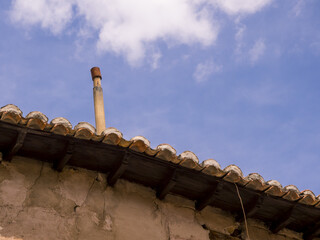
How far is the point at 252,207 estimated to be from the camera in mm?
6121

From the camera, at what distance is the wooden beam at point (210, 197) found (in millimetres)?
5829

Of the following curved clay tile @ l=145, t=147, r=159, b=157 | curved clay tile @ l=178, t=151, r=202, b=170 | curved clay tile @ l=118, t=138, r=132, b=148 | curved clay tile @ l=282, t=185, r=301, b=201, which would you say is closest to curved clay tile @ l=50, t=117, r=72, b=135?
curved clay tile @ l=118, t=138, r=132, b=148

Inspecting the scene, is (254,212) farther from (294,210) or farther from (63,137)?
(63,137)

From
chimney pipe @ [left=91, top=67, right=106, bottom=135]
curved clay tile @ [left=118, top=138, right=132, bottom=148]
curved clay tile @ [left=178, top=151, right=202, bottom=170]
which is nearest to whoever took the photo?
curved clay tile @ [left=118, top=138, right=132, bottom=148]

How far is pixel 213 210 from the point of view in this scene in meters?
6.29

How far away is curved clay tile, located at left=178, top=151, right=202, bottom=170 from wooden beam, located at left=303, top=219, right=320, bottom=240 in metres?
1.84

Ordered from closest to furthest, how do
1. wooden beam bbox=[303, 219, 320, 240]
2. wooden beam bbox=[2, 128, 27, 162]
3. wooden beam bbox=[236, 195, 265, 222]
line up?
wooden beam bbox=[2, 128, 27, 162] < wooden beam bbox=[236, 195, 265, 222] < wooden beam bbox=[303, 219, 320, 240]

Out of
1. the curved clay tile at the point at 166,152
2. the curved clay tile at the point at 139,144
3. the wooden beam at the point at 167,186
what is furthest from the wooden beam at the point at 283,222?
the curved clay tile at the point at 139,144

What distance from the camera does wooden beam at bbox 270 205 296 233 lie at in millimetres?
6246

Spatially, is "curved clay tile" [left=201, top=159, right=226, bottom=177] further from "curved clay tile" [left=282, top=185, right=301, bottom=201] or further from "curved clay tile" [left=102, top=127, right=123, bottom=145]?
"curved clay tile" [left=102, top=127, right=123, bottom=145]

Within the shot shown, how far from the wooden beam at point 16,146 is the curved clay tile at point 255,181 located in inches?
87.5

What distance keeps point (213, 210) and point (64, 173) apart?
5.72 feet

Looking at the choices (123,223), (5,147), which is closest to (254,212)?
(123,223)

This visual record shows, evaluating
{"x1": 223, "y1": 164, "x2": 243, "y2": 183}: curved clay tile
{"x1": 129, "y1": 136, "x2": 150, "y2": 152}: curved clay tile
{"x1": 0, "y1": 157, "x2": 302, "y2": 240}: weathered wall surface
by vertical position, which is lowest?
{"x1": 0, "y1": 157, "x2": 302, "y2": 240}: weathered wall surface
